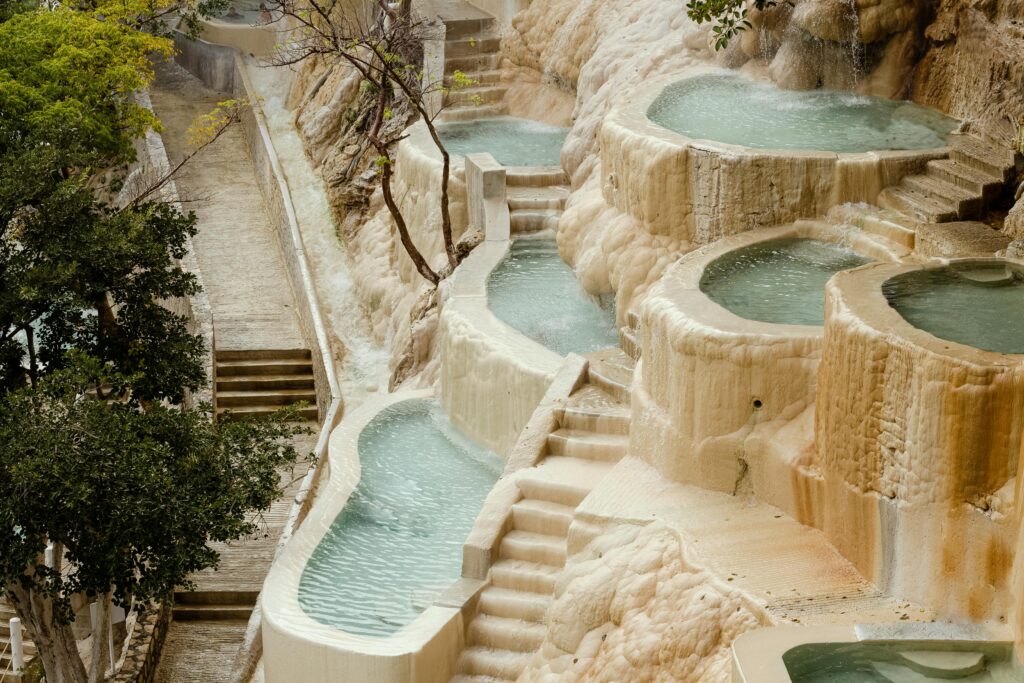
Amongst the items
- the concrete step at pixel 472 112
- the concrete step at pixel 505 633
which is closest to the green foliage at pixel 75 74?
the concrete step at pixel 472 112

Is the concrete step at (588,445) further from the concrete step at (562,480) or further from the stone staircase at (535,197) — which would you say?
the stone staircase at (535,197)

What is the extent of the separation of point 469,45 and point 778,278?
1302cm

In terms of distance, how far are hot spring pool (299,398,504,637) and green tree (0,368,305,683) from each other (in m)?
0.96

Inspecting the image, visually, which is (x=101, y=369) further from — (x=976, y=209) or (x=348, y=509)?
(x=976, y=209)

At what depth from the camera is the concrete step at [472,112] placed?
24.4 metres

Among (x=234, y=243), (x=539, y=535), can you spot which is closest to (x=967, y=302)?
(x=539, y=535)

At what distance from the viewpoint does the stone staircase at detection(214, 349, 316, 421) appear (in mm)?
21000

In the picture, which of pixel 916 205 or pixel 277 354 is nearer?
pixel 916 205

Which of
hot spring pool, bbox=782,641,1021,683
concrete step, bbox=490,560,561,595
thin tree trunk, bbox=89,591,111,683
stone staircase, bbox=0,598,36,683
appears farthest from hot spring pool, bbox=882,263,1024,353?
stone staircase, bbox=0,598,36,683

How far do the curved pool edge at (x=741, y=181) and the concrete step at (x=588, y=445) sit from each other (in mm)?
2496

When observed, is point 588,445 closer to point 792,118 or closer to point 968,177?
point 968,177

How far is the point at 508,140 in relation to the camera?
2306cm

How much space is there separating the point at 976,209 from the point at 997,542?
5406mm

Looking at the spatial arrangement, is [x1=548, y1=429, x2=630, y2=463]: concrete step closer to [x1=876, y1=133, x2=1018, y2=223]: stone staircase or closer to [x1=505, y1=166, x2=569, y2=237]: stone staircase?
[x1=876, y1=133, x2=1018, y2=223]: stone staircase
